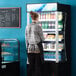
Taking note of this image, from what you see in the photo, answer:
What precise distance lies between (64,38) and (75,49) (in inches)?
21.3

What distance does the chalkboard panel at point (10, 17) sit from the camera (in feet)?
24.1

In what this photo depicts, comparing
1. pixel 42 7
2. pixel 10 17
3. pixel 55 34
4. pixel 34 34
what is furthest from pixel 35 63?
pixel 10 17

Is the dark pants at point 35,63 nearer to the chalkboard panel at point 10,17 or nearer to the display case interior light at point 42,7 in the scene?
the display case interior light at point 42,7

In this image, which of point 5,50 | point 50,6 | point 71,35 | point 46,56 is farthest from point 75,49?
point 5,50

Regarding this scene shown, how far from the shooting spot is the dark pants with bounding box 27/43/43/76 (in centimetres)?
615

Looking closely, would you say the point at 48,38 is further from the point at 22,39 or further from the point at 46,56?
the point at 22,39

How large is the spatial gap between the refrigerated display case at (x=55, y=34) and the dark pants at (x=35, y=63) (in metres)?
0.28

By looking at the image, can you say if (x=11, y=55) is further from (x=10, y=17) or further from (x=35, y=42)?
(x=35, y=42)

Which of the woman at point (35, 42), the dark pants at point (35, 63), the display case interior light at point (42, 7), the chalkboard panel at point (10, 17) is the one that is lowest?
the dark pants at point (35, 63)

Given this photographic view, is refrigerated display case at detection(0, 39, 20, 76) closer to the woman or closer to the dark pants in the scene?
the dark pants

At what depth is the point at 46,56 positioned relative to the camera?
656 centimetres

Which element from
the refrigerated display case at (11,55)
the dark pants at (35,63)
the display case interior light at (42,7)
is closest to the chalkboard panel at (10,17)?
the refrigerated display case at (11,55)

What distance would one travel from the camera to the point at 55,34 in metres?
6.43

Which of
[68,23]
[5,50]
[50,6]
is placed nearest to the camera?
[50,6]
